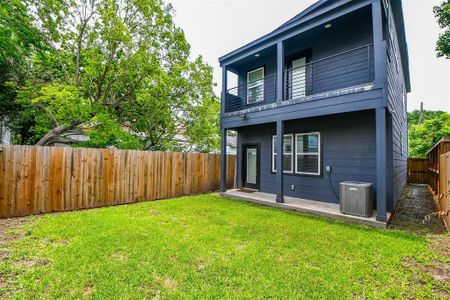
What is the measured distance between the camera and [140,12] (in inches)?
360

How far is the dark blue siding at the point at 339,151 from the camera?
608cm

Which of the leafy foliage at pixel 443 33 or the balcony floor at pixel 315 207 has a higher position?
the leafy foliage at pixel 443 33

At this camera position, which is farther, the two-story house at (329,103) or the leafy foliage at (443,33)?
the leafy foliage at (443,33)

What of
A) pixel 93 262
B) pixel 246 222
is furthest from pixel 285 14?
pixel 93 262

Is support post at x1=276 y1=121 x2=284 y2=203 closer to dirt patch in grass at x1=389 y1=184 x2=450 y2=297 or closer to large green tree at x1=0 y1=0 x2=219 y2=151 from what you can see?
dirt patch in grass at x1=389 y1=184 x2=450 y2=297

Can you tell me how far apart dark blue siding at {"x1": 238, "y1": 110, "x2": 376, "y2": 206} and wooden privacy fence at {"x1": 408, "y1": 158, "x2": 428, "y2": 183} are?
12.1 m

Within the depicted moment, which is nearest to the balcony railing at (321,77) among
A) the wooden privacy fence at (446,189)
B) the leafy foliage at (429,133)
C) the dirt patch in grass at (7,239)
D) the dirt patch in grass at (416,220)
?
the wooden privacy fence at (446,189)

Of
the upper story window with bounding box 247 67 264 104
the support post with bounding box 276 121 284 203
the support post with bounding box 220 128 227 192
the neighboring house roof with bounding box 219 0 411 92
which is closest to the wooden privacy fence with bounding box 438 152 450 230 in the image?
the support post with bounding box 276 121 284 203

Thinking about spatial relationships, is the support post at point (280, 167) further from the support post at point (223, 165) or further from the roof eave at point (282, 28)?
the roof eave at point (282, 28)

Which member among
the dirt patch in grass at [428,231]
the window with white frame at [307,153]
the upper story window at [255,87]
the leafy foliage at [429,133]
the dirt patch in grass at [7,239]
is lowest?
the dirt patch in grass at [428,231]

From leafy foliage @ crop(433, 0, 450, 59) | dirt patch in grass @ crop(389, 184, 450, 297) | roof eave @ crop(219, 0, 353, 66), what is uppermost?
leafy foliage @ crop(433, 0, 450, 59)

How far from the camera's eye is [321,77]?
7094 mm

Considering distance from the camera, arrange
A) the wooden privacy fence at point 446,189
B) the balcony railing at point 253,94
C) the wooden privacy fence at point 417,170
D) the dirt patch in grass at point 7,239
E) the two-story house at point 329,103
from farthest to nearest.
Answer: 1. the wooden privacy fence at point 417,170
2. the balcony railing at point 253,94
3. the two-story house at point 329,103
4. the wooden privacy fence at point 446,189
5. the dirt patch in grass at point 7,239

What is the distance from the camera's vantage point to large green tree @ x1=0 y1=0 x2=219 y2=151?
841cm
